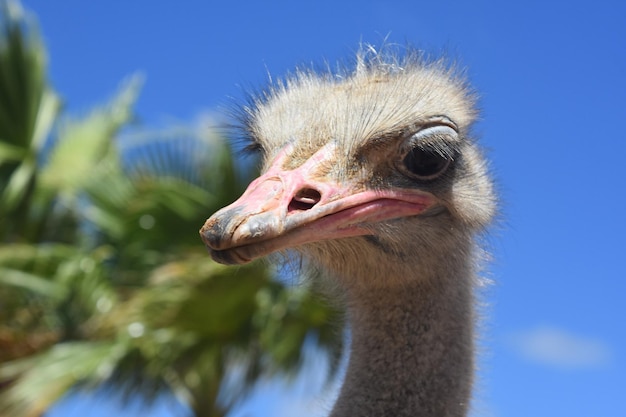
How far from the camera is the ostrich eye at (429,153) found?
2.12 meters

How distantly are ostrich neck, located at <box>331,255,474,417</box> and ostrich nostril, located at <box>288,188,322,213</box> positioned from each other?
1.37ft

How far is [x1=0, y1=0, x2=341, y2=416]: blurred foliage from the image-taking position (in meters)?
6.64

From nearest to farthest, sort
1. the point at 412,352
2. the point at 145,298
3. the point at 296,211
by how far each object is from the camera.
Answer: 1. the point at 296,211
2. the point at 412,352
3. the point at 145,298

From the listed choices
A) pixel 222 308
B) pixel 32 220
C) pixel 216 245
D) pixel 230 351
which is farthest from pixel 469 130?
pixel 32 220

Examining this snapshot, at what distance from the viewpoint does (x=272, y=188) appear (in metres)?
1.85

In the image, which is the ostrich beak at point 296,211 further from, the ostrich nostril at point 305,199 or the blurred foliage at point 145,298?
the blurred foliage at point 145,298

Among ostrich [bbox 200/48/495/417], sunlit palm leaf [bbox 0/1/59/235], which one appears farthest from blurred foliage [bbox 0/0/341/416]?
ostrich [bbox 200/48/495/417]

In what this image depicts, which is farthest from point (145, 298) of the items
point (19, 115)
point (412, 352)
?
point (412, 352)

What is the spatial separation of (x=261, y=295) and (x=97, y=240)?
1528mm

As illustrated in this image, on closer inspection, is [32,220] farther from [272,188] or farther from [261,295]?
[272,188]

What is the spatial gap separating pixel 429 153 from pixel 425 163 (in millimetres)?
28

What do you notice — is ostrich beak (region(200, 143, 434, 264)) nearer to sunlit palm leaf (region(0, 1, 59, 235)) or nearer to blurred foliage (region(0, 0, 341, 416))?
blurred foliage (region(0, 0, 341, 416))

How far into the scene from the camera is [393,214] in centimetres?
210

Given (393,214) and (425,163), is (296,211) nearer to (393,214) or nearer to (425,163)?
(393,214)
